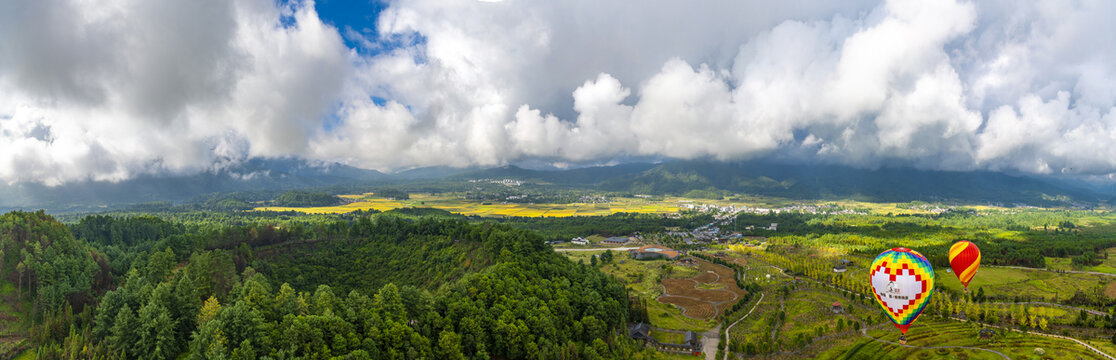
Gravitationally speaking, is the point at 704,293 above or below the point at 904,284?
below

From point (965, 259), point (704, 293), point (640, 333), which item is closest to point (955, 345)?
point (965, 259)

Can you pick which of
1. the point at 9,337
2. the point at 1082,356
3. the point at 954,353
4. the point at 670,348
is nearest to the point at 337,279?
the point at 9,337

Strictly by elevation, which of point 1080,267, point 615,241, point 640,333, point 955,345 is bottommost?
point 640,333

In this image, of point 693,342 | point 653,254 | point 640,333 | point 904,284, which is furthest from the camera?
point 653,254

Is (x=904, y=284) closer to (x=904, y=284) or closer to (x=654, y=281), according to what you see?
(x=904, y=284)

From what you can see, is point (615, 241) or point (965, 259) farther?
point (615, 241)

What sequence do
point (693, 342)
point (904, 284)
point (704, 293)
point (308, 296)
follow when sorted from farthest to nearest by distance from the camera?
point (704, 293) → point (693, 342) → point (904, 284) → point (308, 296)

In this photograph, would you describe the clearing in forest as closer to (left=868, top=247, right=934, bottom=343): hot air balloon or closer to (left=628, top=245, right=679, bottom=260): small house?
(left=628, top=245, right=679, bottom=260): small house
